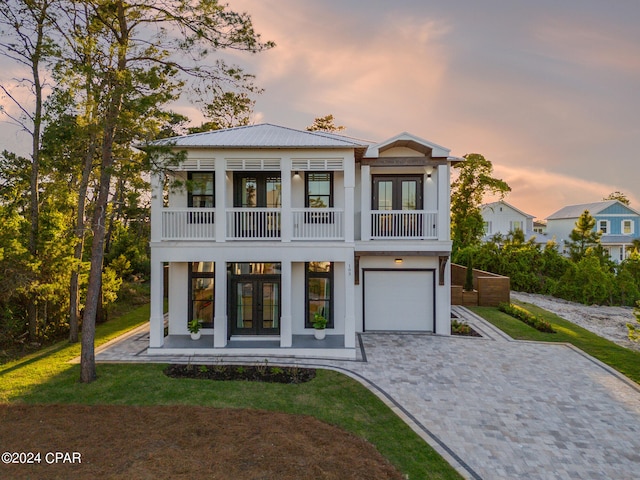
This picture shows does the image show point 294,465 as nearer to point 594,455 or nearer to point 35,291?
point 594,455

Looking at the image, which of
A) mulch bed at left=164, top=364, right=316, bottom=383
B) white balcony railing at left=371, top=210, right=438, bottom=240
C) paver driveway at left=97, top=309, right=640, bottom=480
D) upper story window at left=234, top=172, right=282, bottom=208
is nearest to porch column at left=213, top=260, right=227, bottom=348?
paver driveway at left=97, top=309, right=640, bottom=480

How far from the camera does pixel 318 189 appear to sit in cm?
1202

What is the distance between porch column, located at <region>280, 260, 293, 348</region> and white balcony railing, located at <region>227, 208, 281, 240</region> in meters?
1.07

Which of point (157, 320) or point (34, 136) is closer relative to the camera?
point (157, 320)

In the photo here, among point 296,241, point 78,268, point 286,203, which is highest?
point 286,203

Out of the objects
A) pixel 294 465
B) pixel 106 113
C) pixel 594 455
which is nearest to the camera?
pixel 294 465

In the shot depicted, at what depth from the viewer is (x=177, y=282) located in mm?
11664

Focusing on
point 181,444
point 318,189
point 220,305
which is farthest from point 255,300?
point 181,444

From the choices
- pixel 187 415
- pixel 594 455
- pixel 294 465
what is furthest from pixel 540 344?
pixel 187 415

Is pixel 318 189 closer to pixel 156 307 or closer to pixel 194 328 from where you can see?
pixel 194 328

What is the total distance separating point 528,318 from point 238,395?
483 inches

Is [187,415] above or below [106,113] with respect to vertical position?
below

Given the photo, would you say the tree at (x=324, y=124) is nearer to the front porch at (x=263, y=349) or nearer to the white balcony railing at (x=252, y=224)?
the white balcony railing at (x=252, y=224)

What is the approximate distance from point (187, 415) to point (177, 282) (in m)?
6.07
